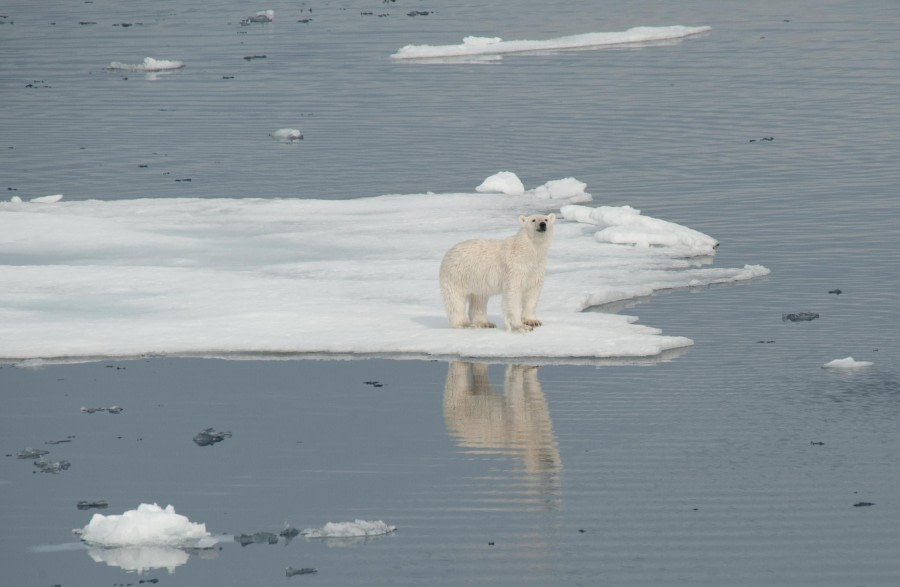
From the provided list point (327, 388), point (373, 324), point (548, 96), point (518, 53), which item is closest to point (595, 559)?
point (327, 388)

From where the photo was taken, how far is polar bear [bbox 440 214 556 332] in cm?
1480

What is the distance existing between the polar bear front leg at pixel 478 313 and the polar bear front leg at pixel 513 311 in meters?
0.40

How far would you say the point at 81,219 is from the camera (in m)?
21.5

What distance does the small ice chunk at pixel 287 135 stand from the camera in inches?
1156

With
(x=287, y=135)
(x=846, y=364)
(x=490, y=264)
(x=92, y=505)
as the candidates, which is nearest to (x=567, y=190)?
(x=287, y=135)

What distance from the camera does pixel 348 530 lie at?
33.2 feet

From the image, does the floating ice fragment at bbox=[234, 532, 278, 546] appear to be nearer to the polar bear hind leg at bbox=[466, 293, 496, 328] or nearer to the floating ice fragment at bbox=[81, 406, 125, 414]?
the floating ice fragment at bbox=[81, 406, 125, 414]

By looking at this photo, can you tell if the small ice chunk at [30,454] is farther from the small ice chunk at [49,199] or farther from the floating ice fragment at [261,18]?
the floating ice fragment at [261,18]

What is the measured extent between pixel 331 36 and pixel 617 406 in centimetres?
3432

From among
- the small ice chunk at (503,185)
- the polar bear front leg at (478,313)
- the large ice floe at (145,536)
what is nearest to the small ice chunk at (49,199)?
the small ice chunk at (503,185)

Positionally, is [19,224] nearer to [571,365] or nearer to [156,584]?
[571,365]

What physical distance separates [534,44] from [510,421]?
29827 mm

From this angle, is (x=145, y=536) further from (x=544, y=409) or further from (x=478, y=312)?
(x=478, y=312)

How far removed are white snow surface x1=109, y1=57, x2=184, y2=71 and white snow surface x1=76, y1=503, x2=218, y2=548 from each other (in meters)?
30.2
